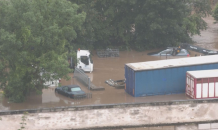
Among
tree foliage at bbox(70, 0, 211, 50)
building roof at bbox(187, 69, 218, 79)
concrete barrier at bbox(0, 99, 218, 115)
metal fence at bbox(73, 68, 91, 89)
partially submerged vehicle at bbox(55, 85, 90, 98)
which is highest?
tree foliage at bbox(70, 0, 211, 50)

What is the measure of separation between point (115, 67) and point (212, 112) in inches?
481

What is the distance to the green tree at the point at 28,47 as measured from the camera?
23.5 metres

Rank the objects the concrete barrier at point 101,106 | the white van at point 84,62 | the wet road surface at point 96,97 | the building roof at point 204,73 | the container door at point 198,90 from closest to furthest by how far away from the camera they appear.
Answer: the concrete barrier at point 101,106 → the building roof at point 204,73 → the container door at point 198,90 → the wet road surface at point 96,97 → the white van at point 84,62

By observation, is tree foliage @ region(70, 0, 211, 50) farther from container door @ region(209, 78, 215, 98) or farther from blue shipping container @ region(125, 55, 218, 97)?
container door @ region(209, 78, 215, 98)

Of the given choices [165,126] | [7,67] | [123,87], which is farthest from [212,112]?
[7,67]

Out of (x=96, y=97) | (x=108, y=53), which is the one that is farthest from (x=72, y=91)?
(x=108, y=53)

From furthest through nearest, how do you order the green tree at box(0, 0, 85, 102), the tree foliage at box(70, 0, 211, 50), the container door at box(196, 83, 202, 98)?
1. the tree foliage at box(70, 0, 211, 50)
2. the container door at box(196, 83, 202, 98)
3. the green tree at box(0, 0, 85, 102)

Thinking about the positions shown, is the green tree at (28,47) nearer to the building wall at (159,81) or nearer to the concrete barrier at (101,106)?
the concrete barrier at (101,106)

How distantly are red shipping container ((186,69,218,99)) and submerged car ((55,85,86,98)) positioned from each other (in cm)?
701

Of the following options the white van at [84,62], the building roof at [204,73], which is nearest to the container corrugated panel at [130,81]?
the building roof at [204,73]

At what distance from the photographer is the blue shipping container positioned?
85.6 ft

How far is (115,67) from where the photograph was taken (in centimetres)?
3434

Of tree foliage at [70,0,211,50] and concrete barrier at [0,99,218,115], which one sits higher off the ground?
tree foliage at [70,0,211,50]

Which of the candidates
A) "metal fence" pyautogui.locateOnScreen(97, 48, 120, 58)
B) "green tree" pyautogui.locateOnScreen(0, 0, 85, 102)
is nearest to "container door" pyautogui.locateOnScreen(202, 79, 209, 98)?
"green tree" pyautogui.locateOnScreen(0, 0, 85, 102)
